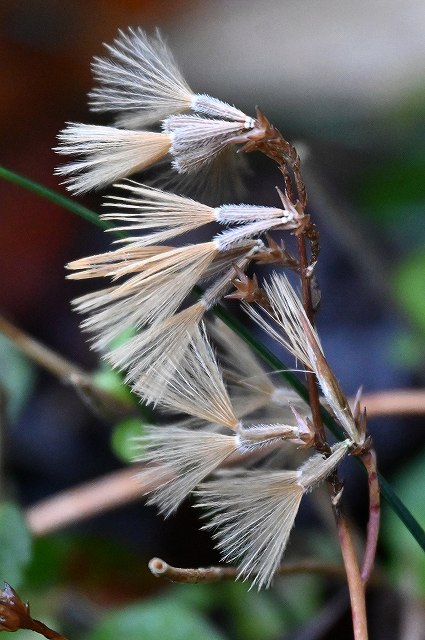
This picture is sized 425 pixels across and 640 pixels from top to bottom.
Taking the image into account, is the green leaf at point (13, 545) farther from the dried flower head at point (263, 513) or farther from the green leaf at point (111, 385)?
the dried flower head at point (263, 513)

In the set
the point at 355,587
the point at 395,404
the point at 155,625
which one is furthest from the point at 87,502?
the point at 355,587

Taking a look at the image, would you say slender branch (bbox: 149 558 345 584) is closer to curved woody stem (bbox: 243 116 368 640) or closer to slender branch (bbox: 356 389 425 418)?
curved woody stem (bbox: 243 116 368 640)

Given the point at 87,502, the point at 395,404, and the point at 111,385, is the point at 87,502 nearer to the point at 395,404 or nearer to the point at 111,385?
the point at 111,385

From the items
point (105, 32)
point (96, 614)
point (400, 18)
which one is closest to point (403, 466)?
point (96, 614)

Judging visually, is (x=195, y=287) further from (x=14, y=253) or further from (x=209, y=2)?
(x=209, y=2)

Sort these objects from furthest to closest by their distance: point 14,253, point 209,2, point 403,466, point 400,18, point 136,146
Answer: point 209,2 < point 400,18 < point 14,253 < point 403,466 < point 136,146

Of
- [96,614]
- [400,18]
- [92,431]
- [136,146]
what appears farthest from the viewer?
[400,18]
